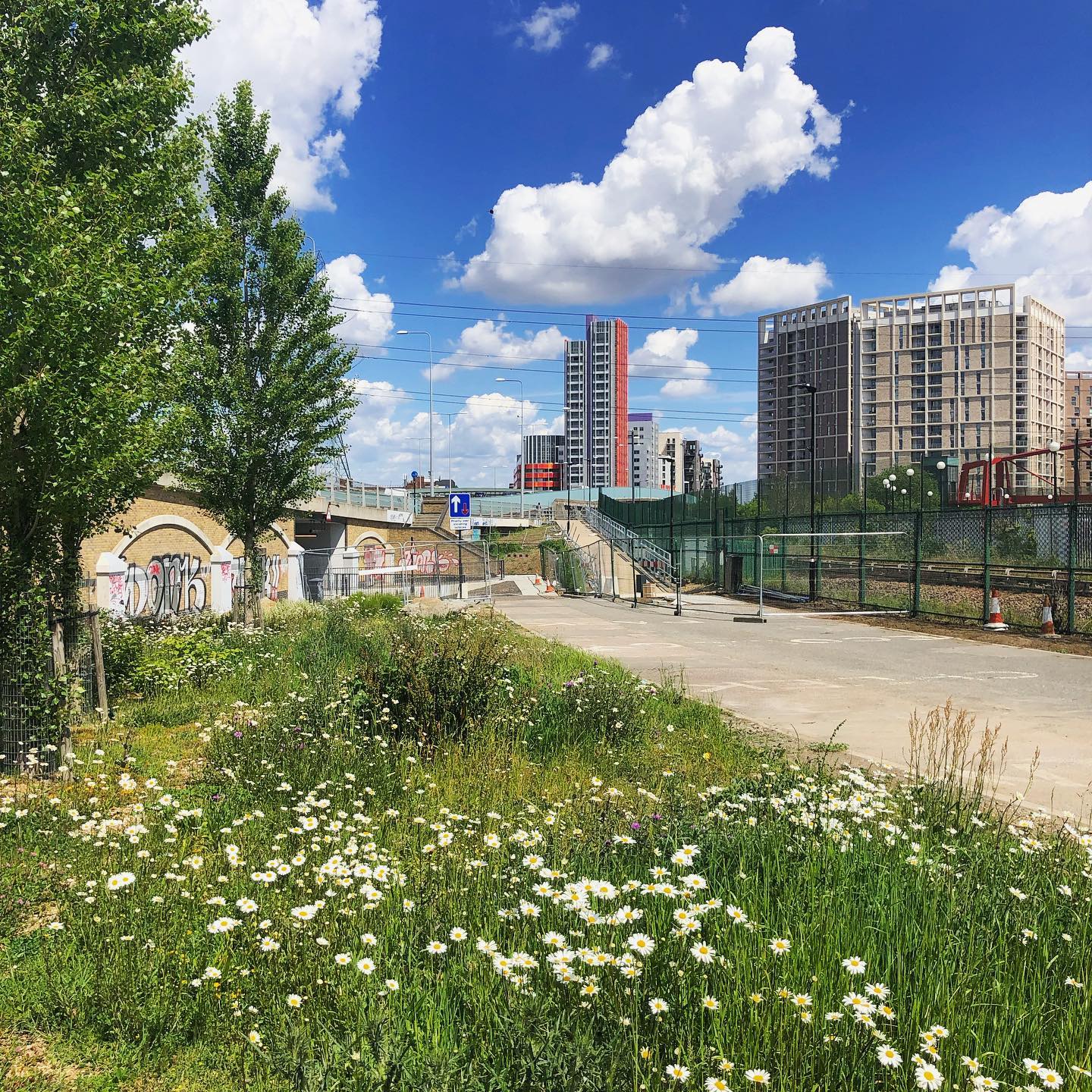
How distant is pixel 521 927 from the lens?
3.31m

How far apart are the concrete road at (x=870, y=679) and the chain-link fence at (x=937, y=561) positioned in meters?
2.74

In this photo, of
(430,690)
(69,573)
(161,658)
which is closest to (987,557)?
(430,690)

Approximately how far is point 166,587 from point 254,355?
24.9 feet

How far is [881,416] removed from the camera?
14950 centimetres

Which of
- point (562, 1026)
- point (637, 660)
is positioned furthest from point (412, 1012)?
point (637, 660)

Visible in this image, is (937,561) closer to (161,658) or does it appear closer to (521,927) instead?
(161,658)

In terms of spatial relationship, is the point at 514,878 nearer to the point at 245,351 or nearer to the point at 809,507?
the point at 245,351

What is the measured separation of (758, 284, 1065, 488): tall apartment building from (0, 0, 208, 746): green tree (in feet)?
471

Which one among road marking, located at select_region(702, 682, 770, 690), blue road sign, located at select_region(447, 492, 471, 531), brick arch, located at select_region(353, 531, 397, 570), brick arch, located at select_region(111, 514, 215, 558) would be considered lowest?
road marking, located at select_region(702, 682, 770, 690)

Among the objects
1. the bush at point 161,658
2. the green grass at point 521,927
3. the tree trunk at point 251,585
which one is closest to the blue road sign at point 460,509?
the tree trunk at point 251,585

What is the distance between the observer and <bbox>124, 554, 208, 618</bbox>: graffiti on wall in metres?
21.0

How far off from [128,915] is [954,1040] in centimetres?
325

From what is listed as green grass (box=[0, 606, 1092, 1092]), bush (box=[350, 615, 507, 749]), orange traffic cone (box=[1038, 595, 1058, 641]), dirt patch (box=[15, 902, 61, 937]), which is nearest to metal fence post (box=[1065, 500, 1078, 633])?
orange traffic cone (box=[1038, 595, 1058, 641])

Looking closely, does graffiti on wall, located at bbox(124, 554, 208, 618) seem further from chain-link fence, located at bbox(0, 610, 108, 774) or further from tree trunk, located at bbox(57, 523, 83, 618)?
chain-link fence, located at bbox(0, 610, 108, 774)
